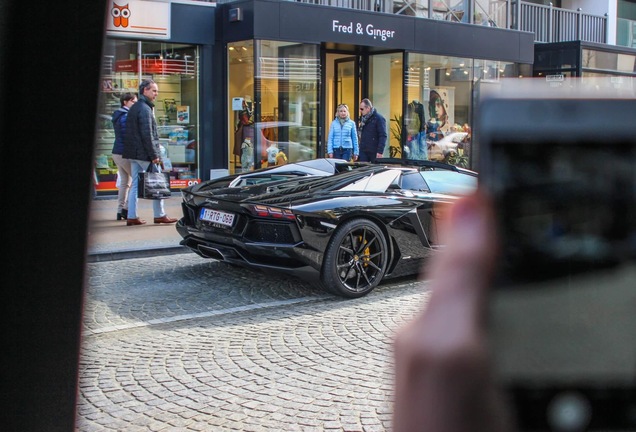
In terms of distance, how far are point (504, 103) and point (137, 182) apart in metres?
10.9

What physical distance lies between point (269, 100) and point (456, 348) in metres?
15.0

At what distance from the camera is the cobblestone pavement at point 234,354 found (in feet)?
13.1

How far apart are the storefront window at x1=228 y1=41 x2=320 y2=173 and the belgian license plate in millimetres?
7595

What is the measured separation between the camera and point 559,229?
43 cm

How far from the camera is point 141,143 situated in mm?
11117

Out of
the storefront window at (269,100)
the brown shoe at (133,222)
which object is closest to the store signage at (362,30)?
the storefront window at (269,100)

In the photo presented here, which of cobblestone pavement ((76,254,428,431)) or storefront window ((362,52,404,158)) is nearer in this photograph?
cobblestone pavement ((76,254,428,431))

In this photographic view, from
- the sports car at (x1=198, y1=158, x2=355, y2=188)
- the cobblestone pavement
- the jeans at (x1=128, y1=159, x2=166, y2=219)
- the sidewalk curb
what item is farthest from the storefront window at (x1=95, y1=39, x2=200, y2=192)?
the cobblestone pavement

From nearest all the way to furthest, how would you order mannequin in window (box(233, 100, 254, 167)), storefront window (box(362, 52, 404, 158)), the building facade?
the building facade
mannequin in window (box(233, 100, 254, 167))
storefront window (box(362, 52, 404, 158))

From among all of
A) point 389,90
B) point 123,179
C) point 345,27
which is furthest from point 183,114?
point 389,90

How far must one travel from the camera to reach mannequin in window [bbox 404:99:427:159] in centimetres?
1767

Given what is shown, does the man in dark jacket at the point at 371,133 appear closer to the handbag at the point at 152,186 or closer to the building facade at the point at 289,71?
the building facade at the point at 289,71

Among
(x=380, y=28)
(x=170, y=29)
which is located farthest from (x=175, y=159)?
(x=380, y=28)

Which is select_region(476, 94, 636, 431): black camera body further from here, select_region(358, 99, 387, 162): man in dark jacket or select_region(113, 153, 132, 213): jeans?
select_region(358, 99, 387, 162): man in dark jacket
